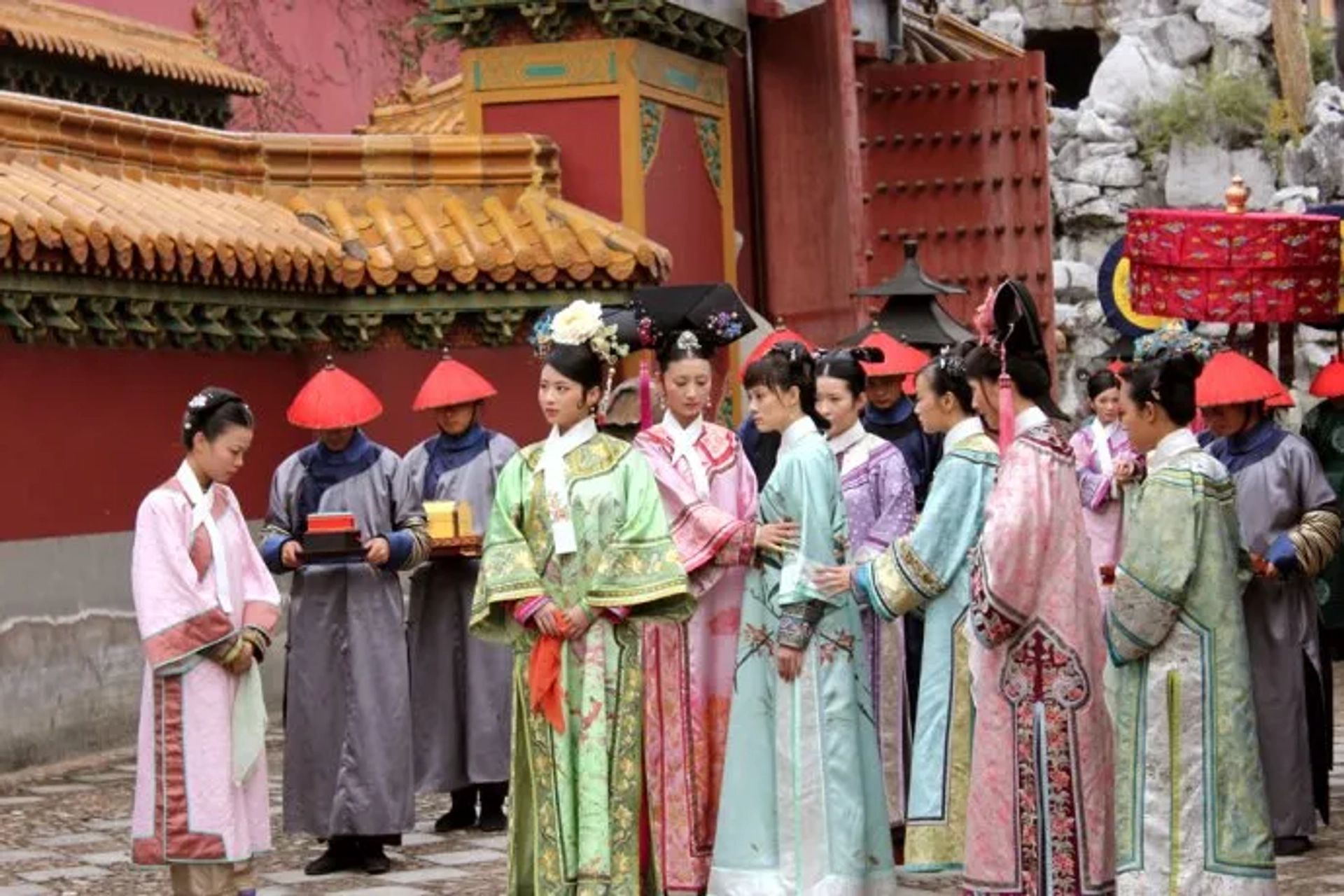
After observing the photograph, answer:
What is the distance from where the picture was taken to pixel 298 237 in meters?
12.8

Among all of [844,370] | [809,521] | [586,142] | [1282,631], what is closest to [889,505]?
[844,370]

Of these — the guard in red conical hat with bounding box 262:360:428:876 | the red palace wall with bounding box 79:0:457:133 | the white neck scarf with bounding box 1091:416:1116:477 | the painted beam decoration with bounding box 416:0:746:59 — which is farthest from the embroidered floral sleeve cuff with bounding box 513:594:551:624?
the red palace wall with bounding box 79:0:457:133

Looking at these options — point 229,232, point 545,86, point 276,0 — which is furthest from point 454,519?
point 276,0

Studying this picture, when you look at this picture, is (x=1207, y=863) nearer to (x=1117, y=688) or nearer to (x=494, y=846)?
(x=1117, y=688)

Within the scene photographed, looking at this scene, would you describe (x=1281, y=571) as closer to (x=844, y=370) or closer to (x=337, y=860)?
(x=844, y=370)

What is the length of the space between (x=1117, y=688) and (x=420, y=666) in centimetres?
384

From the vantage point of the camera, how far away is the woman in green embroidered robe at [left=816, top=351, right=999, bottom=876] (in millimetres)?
7430

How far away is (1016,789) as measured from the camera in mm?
6891

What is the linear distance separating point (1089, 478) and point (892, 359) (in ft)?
3.45

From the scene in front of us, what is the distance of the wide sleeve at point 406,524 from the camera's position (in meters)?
9.19

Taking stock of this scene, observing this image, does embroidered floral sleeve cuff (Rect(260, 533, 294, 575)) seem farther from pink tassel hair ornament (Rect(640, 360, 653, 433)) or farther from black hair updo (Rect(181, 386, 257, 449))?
black hair updo (Rect(181, 386, 257, 449))

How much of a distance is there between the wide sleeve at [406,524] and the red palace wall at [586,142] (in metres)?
4.66

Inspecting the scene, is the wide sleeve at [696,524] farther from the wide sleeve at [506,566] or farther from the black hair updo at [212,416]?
the black hair updo at [212,416]

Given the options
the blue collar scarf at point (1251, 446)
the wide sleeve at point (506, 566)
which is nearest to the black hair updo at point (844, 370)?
the wide sleeve at point (506, 566)
